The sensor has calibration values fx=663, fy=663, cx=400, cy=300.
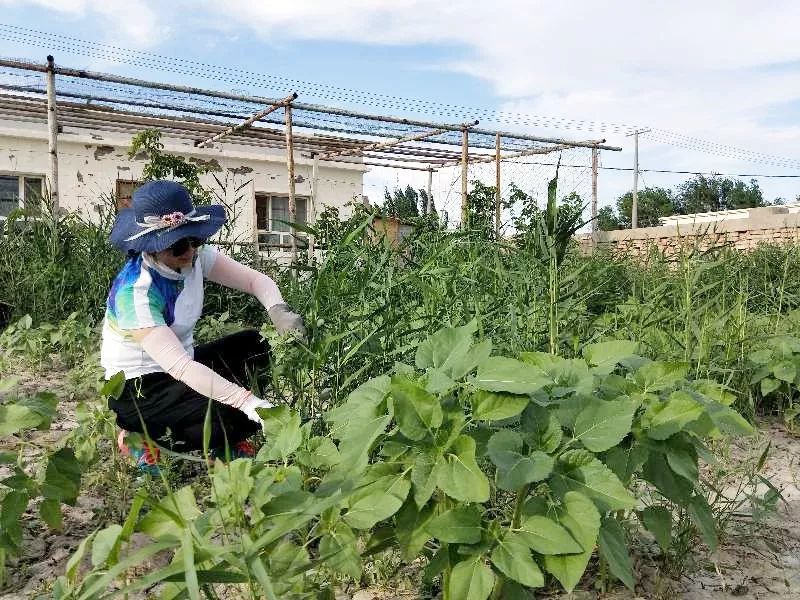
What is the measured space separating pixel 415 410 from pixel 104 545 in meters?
0.54

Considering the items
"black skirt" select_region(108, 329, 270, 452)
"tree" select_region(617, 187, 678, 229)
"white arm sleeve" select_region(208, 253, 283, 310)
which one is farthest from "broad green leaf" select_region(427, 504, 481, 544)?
"tree" select_region(617, 187, 678, 229)

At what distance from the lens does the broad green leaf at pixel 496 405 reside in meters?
1.16

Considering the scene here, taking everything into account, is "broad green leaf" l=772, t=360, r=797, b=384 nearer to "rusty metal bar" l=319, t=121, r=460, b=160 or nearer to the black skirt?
the black skirt

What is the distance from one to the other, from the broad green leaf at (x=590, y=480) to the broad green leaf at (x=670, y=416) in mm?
167

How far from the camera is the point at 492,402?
1.19m

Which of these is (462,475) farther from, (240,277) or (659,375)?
(240,277)

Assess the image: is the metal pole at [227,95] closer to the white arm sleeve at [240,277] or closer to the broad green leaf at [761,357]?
the white arm sleeve at [240,277]

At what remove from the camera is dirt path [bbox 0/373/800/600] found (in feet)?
5.32

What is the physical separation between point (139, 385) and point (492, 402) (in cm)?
→ 157

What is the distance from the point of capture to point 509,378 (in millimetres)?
1167

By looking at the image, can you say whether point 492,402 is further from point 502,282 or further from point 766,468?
point 766,468

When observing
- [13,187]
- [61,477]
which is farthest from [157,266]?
[13,187]

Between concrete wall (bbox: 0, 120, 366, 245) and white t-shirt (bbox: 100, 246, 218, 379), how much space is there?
331 inches

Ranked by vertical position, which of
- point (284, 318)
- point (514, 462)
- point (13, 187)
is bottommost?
point (514, 462)
